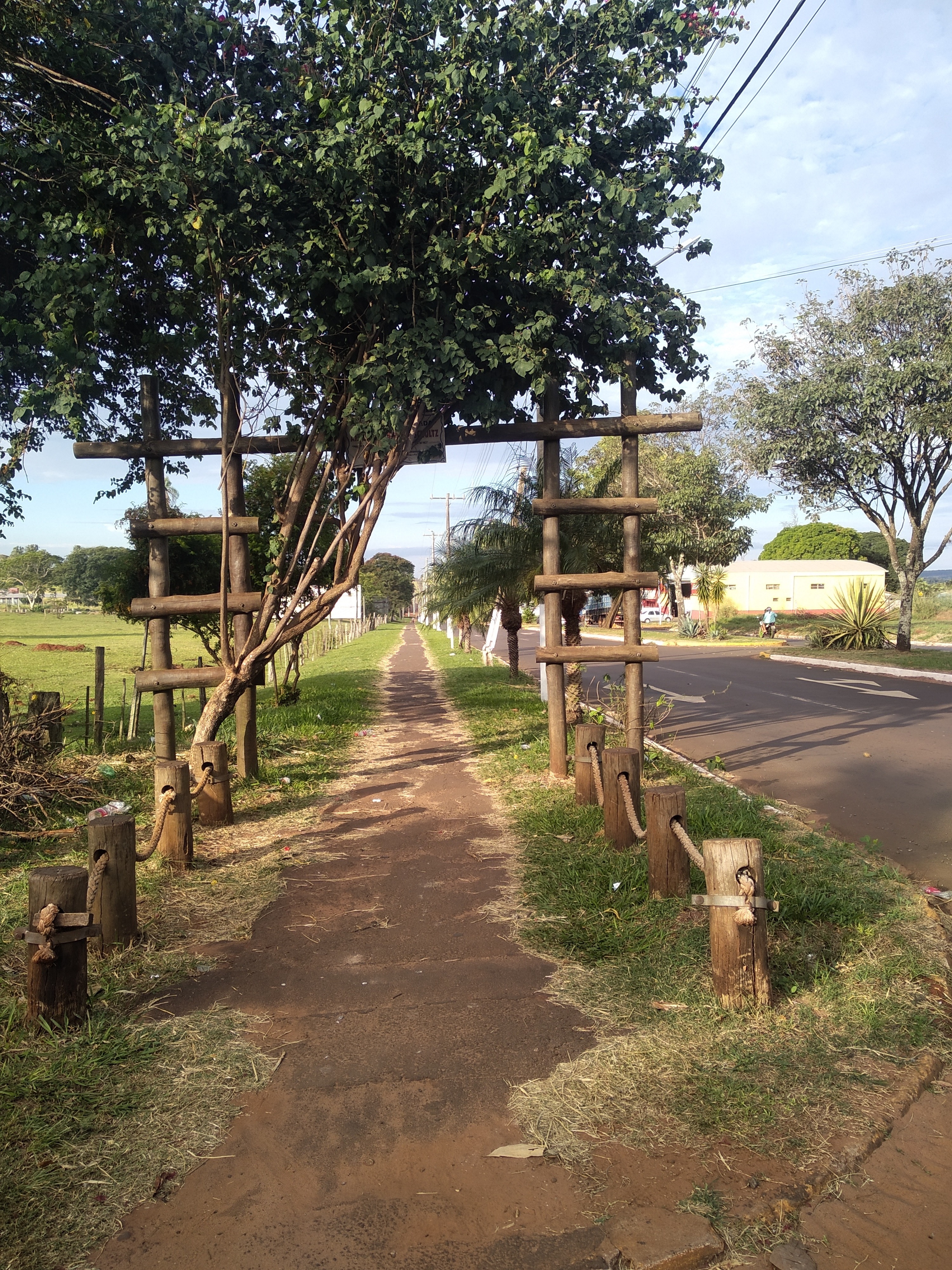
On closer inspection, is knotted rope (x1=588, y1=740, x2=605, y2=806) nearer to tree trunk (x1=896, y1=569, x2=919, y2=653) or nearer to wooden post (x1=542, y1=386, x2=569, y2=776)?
wooden post (x1=542, y1=386, x2=569, y2=776)

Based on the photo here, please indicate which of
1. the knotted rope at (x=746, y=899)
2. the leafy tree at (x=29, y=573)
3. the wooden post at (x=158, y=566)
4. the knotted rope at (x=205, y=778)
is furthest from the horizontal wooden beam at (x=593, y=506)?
the leafy tree at (x=29, y=573)

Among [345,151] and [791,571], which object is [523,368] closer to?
[345,151]

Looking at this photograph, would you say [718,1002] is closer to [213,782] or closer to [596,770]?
[596,770]

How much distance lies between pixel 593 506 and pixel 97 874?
515 cm

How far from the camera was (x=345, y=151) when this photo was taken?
622 centimetres

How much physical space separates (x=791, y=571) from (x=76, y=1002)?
52.8m

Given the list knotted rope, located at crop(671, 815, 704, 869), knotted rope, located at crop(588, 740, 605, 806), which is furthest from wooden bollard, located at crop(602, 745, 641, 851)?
knotted rope, located at crop(671, 815, 704, 869)

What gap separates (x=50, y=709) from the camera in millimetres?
8109

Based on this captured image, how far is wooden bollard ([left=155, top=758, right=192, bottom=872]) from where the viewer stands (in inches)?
225

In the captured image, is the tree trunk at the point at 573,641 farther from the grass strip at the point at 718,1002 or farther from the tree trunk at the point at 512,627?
the grass strip at the point at 718,1002

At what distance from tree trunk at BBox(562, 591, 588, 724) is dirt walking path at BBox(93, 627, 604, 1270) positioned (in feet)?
18.3

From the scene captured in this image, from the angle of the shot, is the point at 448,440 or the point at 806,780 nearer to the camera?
the point at 448,440

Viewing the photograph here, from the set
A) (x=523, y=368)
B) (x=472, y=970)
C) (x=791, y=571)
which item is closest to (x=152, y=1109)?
(x=472, y=970)

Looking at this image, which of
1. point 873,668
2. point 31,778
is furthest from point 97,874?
point 873,668
